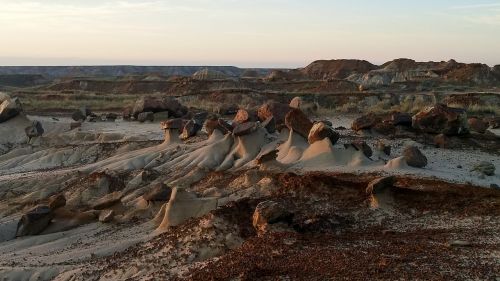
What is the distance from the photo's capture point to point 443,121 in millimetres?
20359

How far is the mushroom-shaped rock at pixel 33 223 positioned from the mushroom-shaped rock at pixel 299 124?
733cm

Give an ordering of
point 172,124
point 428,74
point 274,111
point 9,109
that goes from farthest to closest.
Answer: point 428,74 < point 9,109 < point 274,111 < point 172,124

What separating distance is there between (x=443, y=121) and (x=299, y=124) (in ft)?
19.1

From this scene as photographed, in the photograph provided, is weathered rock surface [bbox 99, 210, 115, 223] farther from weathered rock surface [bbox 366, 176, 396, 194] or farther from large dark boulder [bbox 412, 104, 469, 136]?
large dark boulder [bbox 412, 104, 469, 136]

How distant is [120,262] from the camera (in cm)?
1059

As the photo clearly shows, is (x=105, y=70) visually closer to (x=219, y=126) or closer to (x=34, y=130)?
(x=34, y=130)

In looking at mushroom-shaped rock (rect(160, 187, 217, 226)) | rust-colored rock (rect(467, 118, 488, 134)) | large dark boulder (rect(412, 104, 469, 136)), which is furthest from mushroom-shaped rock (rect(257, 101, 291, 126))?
mushroom-shaped rock (rect(160, 187, 217, 226))

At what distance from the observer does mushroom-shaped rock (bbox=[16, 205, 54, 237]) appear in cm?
1432

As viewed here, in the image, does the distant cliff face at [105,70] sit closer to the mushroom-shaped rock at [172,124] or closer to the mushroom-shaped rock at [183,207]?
the mushroom-shaped rock at [172,124]

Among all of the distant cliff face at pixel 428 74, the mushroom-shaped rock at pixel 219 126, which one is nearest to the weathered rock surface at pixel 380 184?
the mushroom-shaped rock at pixel 219 126

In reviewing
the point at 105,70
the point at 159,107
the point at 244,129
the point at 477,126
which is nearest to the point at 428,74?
the point at 159,107

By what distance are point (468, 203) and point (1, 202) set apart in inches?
550

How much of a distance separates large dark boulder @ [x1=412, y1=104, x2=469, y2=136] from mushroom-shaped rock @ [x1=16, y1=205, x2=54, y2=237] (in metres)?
12.9

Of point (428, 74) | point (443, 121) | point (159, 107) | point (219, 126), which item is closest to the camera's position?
point (219, 126)
